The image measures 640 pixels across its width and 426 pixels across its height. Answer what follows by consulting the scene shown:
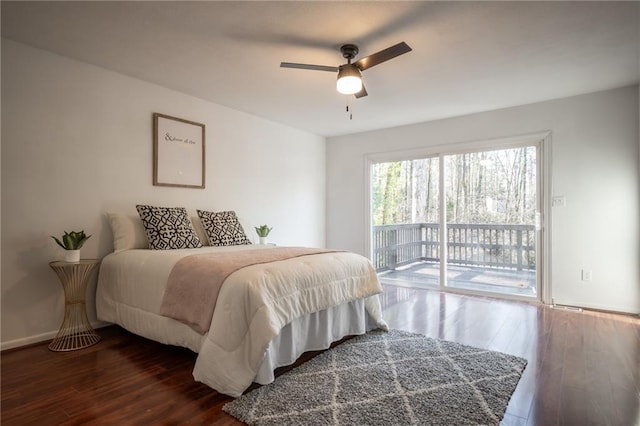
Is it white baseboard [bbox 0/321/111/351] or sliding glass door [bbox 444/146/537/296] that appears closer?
white baseboard [bbox 0/321/111/351]

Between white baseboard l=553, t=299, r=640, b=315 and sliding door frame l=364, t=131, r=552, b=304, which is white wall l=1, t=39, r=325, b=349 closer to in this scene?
sliding door frame l=364, t=131, r=552, b=304

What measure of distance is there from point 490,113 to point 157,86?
3.97 meters

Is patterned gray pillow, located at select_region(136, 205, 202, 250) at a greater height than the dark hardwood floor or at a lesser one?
greater

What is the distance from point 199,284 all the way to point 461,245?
3.66 m

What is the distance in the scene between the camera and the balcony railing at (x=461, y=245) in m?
4.19

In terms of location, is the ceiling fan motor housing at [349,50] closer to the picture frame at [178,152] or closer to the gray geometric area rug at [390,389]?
the picture frame at [178,152]

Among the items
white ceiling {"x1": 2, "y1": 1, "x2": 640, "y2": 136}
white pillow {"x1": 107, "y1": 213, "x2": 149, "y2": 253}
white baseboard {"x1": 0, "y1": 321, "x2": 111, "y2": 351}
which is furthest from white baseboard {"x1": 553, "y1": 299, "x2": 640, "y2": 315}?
white baseboard {"x1": 0, "y1": 321, "x2": 111, "y2": 351}

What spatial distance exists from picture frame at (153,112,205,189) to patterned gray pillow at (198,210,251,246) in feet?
1.49

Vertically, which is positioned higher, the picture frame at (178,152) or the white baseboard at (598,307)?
the picture frame at (178,152)

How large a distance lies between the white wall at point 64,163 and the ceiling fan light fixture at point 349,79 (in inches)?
81.6

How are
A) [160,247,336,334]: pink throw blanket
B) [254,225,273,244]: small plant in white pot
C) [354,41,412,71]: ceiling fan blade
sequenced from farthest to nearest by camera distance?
1. [254,225,273,244]: small plant in white pot
2. [354,41,412,71]: ceiling fan blade
3. [160,247,336,334]: pink throw blanket

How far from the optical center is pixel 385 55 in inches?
91.2

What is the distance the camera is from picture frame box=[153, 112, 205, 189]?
3.48m

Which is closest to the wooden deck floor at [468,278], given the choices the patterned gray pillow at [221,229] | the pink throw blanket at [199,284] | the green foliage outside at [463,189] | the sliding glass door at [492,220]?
the sliding glass door at [492,220]
